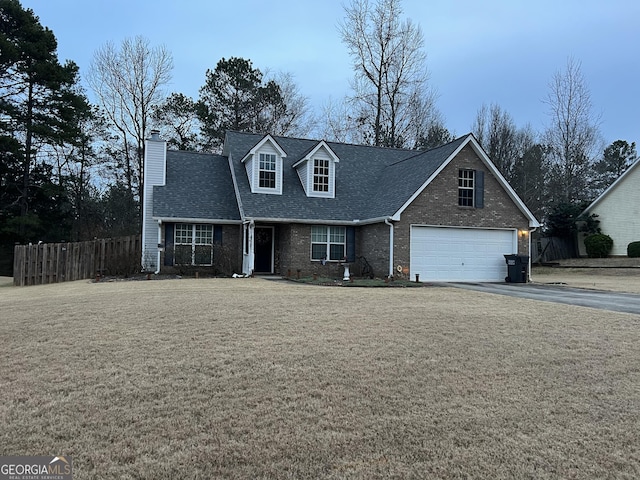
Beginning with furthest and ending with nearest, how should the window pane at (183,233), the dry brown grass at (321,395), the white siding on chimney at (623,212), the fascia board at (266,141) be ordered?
the white siding on chimney at (623,212), the fascia board at (266,141), the window pane at (183,233), the dry brown grass at (321,395)

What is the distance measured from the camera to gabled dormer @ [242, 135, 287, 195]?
→ 64.6ft

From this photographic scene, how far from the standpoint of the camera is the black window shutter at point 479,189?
18719 mm

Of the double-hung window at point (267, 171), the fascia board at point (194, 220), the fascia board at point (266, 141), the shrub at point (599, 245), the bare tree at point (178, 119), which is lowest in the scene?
the shrub at point (599, 245)

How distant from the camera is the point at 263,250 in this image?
20609mm

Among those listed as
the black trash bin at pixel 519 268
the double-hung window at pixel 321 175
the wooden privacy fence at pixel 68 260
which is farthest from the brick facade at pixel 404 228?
the wooden privacy fence at pixel 68 260

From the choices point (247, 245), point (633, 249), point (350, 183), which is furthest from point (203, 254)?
point (633, 249)

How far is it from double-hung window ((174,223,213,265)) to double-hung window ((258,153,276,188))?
2.92 m

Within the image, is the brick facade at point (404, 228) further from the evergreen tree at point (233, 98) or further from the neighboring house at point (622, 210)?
the evergreen tree at point (233, 98)

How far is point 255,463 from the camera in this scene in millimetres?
3361

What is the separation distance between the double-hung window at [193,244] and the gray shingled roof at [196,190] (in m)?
0.64

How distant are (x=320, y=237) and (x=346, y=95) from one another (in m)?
18.8

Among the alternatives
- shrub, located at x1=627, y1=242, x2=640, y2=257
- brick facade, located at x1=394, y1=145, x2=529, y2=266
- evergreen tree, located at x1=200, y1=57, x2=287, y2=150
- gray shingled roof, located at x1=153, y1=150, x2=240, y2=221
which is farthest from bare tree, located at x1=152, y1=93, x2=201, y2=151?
shrub, located at x1=627, y1=242, x2=640, y2=257

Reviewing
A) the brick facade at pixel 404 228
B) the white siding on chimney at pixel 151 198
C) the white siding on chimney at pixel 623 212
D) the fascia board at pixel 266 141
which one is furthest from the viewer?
the white siding on chimney at pixel 623 212

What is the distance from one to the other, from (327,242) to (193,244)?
5509mm
